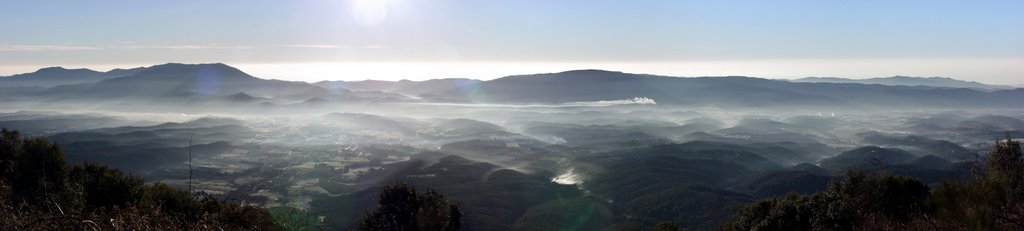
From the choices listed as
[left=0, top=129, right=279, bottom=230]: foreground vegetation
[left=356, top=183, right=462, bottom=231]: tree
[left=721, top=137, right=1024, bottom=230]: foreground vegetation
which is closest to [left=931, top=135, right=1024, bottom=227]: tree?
[left=721, top=137, right=1024, bottom=230]: foreground vegetation

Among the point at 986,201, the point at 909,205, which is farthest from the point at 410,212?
the point at 986,201

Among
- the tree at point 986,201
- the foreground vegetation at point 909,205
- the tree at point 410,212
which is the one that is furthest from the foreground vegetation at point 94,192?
the tree at point 986,201

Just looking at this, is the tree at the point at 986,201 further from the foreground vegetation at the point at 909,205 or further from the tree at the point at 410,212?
the tree at the point at 410,212

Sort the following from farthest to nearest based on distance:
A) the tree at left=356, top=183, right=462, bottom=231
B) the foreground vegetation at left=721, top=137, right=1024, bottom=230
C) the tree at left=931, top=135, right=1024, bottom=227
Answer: the tree at left=356, top=183, right=462, bottom=231, the foreground vegetation at left=721, top=137, right=1024, bottom=230, the tree at left=931, top=135, right=1024, bottom=227

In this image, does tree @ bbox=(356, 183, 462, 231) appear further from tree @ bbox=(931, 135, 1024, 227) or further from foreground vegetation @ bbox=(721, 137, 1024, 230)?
tree @ bbox=(931, 135, 1024, 227)

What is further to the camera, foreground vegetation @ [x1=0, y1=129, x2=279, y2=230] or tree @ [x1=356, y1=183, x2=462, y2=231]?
tree @ [x1=356, y1=183, x2=462, y2=231]
